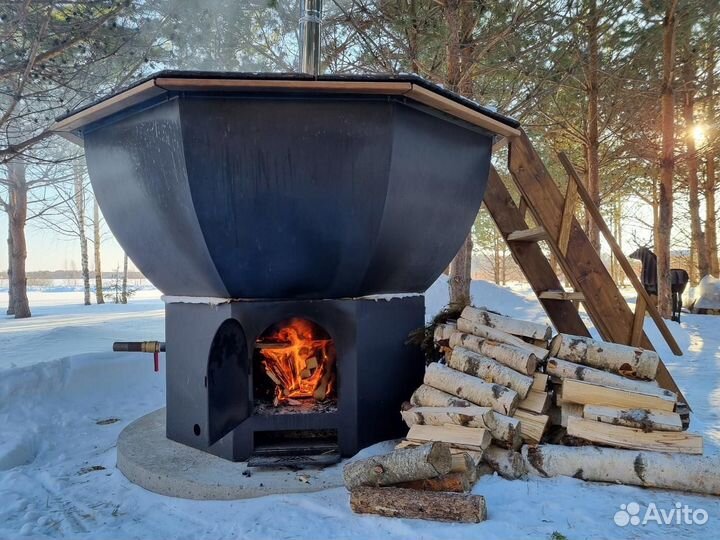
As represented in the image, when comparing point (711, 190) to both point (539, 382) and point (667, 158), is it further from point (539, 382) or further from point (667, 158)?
point (539, 382)

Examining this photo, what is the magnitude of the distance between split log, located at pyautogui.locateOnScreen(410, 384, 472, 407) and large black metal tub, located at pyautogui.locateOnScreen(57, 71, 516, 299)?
0.75 meters

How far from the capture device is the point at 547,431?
9.66 ft

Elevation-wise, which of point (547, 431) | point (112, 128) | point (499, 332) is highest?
point (112, 128)

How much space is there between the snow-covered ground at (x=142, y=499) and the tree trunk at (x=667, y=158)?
569 centimetres

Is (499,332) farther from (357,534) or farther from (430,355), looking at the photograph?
(357,534)

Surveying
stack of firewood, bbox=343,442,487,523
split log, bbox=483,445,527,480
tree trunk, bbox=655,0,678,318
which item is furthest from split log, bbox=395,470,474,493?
tree trunk, bbox=655,0,678,318

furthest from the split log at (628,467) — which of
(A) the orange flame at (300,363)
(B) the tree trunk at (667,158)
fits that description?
(B) the tree trunk at (667,158)

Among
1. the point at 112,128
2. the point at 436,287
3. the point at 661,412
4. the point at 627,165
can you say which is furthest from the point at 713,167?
the point at 112,128

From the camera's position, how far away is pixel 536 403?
2840mm

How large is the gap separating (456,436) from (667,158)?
911 cm

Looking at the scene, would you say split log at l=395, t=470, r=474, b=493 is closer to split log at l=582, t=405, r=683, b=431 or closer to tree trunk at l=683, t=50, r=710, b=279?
split log at l=582, t=405, r=683, b=431

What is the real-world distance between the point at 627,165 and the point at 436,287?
6.50 meters

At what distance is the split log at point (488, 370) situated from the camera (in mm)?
2826

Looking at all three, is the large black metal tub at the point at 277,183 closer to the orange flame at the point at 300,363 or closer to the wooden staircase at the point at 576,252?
the orange flame at the point at 300,363
